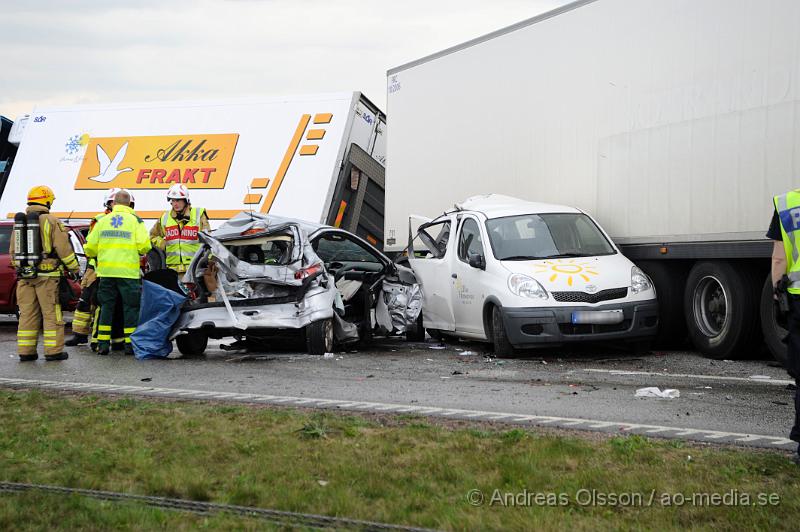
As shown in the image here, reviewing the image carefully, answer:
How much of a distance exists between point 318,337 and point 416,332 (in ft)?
8.66

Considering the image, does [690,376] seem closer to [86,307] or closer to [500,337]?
[500,337]

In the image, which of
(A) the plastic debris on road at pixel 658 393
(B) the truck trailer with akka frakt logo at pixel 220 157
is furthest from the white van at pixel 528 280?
(B) the truck trailer with akka frakt logo at pixel 220 157

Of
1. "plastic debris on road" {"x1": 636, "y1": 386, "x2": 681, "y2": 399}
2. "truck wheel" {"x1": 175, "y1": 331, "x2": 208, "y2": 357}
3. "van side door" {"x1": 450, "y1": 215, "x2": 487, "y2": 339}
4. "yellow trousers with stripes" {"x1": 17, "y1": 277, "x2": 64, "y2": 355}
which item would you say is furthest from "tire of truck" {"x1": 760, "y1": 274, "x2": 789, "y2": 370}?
"yellow trousers with stripes" {"x1": 17, "y1": 277, "x2": 64, "y2": 355}

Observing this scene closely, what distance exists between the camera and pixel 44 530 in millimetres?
4336

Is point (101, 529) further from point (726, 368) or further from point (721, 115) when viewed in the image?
point (721, 115)

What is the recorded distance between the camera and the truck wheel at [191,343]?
1153 cm

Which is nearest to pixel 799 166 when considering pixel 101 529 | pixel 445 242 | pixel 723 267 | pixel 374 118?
pixel 723 267

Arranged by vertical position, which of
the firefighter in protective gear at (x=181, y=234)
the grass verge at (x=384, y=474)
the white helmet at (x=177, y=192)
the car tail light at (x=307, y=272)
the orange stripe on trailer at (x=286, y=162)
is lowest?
the grass verge at (x=384, y=474)

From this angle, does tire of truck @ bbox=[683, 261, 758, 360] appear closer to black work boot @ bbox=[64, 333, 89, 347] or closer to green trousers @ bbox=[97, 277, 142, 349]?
green trousers @ bbox=[97, 277, 142, 349]

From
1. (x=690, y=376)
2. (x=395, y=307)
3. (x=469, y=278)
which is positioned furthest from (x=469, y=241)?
(x=690, y=376)

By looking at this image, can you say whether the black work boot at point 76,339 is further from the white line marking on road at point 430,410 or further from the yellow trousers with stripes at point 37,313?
the white line marking on road at point 430,410

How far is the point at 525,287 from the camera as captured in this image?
10.4 meters

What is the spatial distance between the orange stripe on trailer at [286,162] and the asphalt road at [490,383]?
6.16 meters

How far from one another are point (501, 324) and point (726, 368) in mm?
2306
